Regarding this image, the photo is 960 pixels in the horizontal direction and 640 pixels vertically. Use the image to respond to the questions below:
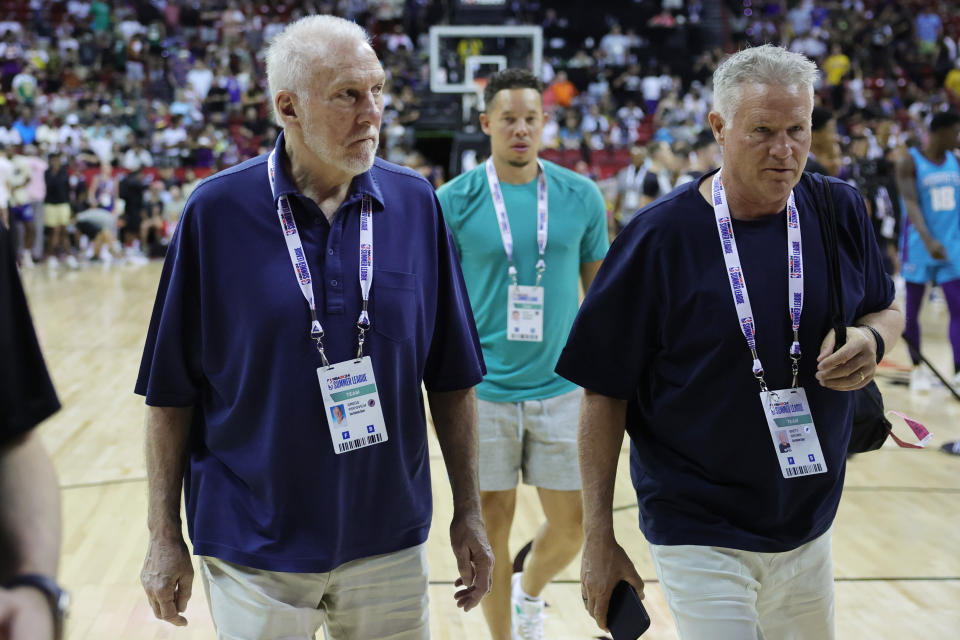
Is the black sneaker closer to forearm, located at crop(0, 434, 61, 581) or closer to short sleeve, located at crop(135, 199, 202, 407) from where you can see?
short sleeve, located at crop(135, 199, 202, 407)

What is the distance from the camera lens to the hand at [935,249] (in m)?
6.42

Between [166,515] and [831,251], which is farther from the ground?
[831,251]

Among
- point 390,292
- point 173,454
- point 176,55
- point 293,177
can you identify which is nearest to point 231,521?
point 173,454

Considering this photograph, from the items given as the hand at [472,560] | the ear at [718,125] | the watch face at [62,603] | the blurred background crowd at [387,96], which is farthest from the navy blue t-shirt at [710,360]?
the blurred background crowd at [387,96]

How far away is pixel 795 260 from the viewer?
6.92 ft

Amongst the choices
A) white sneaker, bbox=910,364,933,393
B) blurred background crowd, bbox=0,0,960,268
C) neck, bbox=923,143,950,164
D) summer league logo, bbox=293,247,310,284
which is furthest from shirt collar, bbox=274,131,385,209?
blurred background crowd, bbox=0,0,960,268

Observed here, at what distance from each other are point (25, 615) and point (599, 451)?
1.44 m

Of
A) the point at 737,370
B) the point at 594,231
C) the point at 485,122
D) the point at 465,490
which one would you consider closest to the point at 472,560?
the point at 465,490

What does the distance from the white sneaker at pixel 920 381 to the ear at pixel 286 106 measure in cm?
638

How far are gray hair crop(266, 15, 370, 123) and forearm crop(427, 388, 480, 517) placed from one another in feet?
2.41

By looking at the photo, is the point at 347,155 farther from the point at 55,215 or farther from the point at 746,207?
the point at 55,215

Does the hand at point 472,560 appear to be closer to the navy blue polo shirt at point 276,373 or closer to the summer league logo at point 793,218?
the navy blue polo shirt at point 276,373

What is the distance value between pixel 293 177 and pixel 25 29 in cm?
2411

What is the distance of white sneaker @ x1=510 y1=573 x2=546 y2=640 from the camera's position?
3.60m
